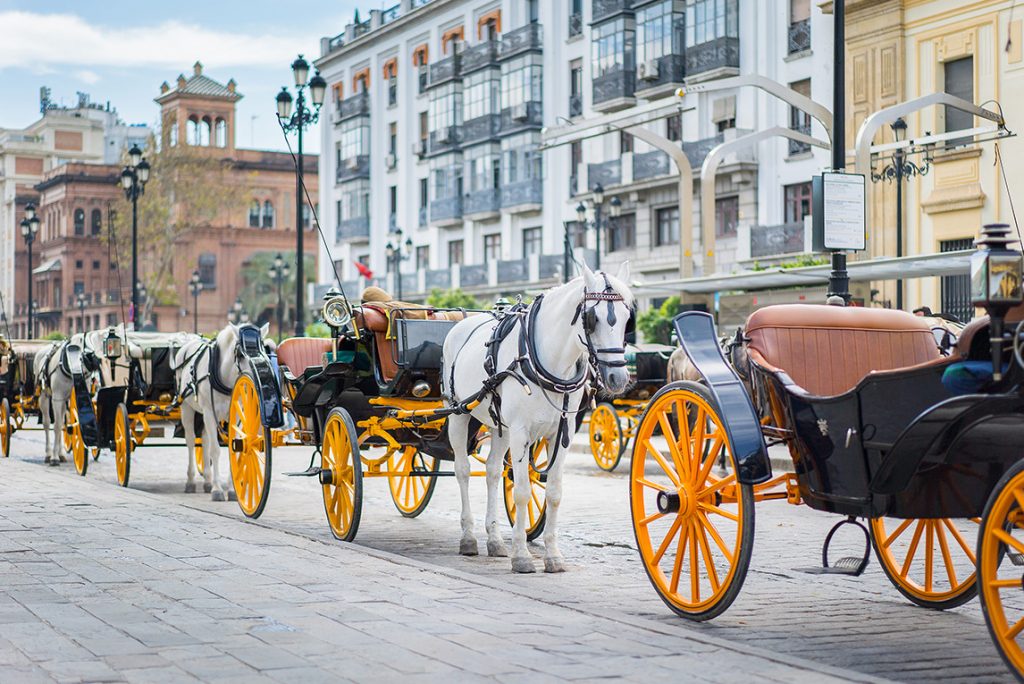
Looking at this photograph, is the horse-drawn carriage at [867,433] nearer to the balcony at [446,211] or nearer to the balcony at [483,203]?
the balcony at [483,203]

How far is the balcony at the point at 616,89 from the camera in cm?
4172

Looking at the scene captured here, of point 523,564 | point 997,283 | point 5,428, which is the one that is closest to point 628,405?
point 5,428

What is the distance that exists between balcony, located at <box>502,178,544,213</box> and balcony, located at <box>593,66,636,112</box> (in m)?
5.20

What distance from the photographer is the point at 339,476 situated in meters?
10.5

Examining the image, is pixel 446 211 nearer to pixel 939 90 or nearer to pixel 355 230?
pixel 355 230

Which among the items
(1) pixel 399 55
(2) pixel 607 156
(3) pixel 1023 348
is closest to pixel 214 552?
(3) pixel 1023 348

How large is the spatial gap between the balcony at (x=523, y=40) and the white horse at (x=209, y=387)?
3380cm

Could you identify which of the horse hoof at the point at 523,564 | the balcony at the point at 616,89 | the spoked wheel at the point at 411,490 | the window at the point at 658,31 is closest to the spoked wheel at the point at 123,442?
the spoked wheel at the point at 411,490

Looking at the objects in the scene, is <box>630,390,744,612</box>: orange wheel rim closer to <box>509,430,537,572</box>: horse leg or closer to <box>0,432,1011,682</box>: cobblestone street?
<box>0,432,1011,682</box>: cobblestone street

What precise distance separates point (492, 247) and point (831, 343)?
145ft

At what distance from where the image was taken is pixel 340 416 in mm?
10625

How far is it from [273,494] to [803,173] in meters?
24.1

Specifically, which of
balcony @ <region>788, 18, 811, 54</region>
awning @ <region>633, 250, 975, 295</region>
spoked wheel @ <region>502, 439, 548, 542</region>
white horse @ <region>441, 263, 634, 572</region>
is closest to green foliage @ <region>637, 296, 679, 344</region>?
awning @ <region>633, 250, 975, 295</region>

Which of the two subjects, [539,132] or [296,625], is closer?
[296,625]
